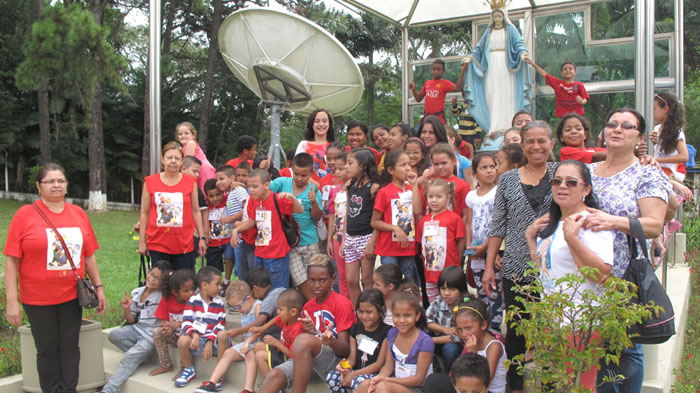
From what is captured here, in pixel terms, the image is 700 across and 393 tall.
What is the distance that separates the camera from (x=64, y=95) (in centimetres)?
2206

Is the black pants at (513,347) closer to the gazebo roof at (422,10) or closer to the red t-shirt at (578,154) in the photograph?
the red t-shirt at (578,154)

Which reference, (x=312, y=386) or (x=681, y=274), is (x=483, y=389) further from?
(x=681, y=274)

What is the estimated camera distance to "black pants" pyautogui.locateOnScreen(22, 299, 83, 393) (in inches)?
180

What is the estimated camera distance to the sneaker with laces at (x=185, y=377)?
504cm

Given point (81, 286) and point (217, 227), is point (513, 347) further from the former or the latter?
point (217, 227)

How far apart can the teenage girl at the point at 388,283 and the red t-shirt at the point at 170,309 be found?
1.96m

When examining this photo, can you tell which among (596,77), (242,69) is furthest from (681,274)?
(242,69)

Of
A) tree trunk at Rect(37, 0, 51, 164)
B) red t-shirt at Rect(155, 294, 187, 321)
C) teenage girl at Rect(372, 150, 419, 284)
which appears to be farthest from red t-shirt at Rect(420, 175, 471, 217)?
tree trunk at Rect(37, 0, 51, 164)


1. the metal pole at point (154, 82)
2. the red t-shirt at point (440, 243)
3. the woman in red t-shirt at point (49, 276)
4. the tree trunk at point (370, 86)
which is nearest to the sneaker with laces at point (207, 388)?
the woman in red t-shirt at point (49, 276)

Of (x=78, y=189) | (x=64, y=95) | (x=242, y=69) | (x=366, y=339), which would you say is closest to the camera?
(x=366, y=339)

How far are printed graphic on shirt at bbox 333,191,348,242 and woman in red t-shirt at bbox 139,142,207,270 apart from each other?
4.54ft

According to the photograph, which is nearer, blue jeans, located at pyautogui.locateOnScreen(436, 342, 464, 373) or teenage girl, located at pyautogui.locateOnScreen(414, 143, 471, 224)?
blue jeans, located at pyautogui.locateOnScreen(436, 342, 464, 373)

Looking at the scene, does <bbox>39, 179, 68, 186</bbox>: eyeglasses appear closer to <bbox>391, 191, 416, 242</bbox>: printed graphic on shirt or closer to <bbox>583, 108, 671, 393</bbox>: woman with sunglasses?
<bbox>391, 191, 416, 242</bbox>: printed graphic on shirt

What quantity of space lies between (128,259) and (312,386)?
331 inches
